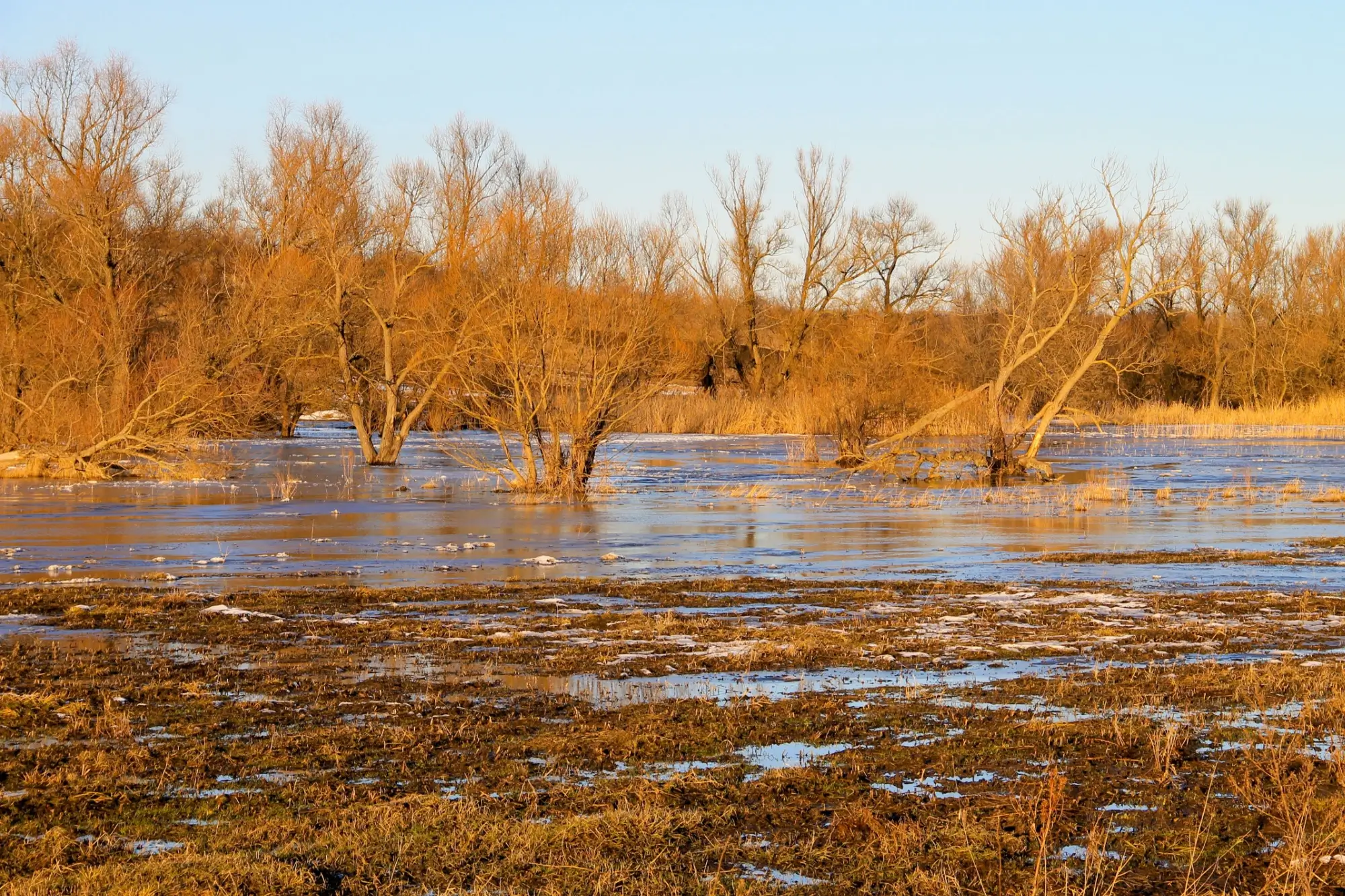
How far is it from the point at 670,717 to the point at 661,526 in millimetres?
13071

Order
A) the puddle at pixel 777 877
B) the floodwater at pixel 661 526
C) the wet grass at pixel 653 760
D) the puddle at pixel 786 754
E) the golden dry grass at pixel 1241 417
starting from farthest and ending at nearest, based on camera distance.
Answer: the golden dry grass at pixel 1241 417 → the floodwater at pixel 661 526 → the puddle at pixel 786 754 → the wet grass at pixel 653 760 → the puddle at pixel 777 877

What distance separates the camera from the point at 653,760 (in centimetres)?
694

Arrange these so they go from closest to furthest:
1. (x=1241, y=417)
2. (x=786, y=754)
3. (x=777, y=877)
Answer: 1. (x=777, y=877)
2. (x=786, y=754)
3. (x=1241, y=417)

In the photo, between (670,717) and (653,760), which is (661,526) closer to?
(670,717)

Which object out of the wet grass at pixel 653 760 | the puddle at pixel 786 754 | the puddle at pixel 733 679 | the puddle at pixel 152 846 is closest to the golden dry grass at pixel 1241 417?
the puddle at pixel 733 679

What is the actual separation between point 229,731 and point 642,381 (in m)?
19.5

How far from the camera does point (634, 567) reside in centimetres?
1562

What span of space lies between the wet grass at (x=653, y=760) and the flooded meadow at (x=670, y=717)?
0.02 metres

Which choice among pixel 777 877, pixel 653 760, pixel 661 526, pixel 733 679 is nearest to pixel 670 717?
pixel 653 760

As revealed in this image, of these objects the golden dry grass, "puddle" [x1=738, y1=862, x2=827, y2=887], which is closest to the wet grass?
"puddle" [x1=738, y1=862, x2=827, y2=887]

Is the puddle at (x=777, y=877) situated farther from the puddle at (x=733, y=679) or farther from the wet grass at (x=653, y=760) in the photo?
the puddle at (x=733, y=679)

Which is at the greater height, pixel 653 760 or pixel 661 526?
pixel 661 526

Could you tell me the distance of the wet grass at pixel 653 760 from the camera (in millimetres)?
5367

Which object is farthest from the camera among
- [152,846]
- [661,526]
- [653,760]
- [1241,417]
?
[1241,417]
